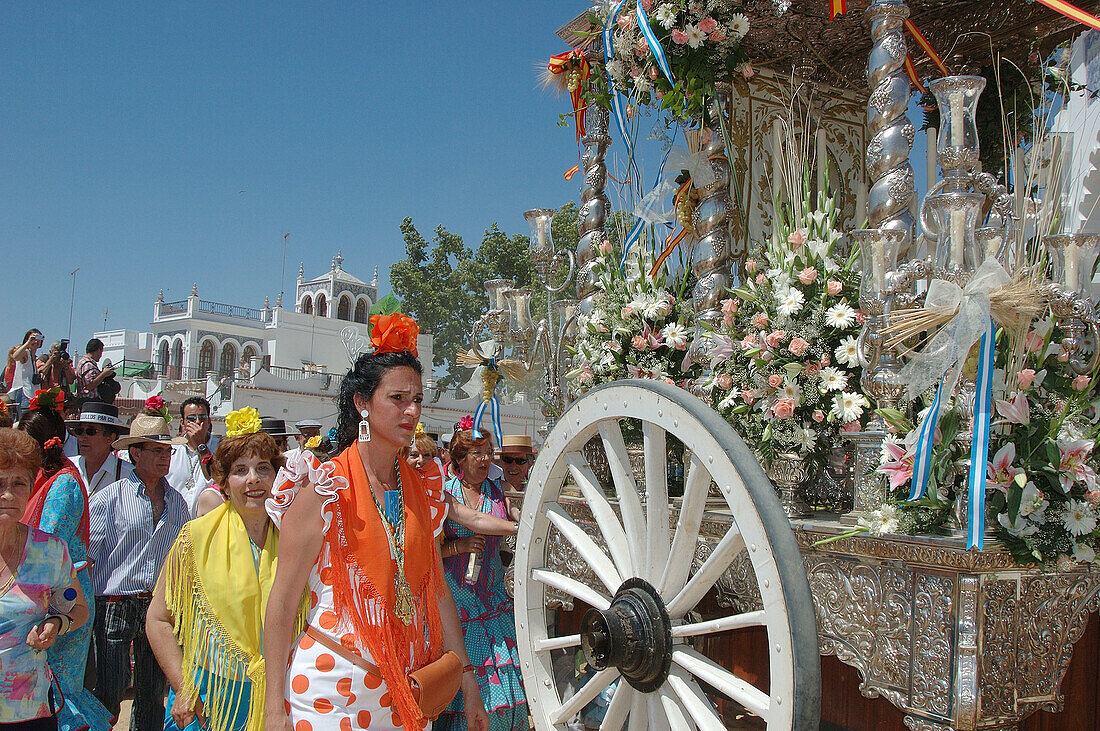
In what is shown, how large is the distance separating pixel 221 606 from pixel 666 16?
2879 mm

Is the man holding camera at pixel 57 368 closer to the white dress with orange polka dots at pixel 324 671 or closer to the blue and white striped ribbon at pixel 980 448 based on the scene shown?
the white dress with orange polka dots at pixel 324 671

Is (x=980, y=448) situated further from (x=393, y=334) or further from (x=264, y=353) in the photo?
(x=264, y=353)

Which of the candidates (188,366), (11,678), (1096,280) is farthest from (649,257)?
(188,366)

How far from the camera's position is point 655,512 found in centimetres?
226

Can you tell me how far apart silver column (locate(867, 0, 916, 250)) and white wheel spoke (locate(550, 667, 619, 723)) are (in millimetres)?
1578

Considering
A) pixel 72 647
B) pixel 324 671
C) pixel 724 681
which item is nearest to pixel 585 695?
pixel 724 681

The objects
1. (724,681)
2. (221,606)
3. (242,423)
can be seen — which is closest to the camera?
(724,681)

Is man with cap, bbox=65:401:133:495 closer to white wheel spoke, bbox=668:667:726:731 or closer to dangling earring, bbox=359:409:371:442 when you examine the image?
dangling earring, bbox=359:409:371:442

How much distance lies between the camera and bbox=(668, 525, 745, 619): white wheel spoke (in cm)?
199

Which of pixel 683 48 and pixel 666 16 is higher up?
pixel 666 16

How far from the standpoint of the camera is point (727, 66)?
3.71 m

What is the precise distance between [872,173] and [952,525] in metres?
1.22

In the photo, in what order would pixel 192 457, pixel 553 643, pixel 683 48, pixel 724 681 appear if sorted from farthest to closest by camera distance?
pixel 192 457
pixel 683 48
pixel 553 643
pixel 724 681

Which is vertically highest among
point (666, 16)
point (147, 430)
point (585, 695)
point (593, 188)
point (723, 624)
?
point (666, 16)
